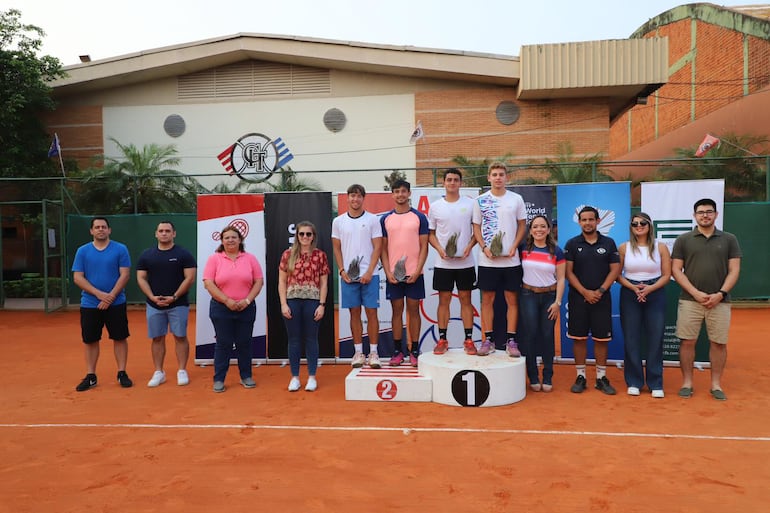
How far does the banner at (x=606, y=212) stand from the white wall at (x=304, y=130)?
460 inches

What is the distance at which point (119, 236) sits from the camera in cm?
1220

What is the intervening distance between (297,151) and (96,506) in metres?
16.0

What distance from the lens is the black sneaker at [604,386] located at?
5.36 meters

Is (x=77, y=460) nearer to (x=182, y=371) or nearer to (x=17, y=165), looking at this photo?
(x=182, y=371)

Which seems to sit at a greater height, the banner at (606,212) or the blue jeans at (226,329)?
the banner at (606,212)

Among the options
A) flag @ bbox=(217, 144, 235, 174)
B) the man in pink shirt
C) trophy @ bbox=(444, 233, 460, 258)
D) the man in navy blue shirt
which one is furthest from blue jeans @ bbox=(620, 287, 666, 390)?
flag @ bbox=(217, 144, 235, 174)

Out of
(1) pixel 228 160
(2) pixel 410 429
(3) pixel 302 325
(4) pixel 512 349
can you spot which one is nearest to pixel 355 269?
(3) pixel 302 325

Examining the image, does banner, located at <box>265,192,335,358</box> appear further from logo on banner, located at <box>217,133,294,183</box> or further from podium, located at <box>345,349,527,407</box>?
logo on banner, located at <box>217,133,294,183</box>

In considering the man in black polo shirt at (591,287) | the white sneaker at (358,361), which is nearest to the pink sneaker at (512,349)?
the man in black polo shirt at (591,287)

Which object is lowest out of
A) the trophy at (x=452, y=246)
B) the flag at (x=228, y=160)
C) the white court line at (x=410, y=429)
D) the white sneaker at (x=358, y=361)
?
the white court line at (x=410, y=429)

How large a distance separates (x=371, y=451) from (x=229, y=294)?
2.45 m

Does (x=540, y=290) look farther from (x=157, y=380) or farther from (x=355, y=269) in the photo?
(x=157, y=380)

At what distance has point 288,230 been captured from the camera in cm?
682

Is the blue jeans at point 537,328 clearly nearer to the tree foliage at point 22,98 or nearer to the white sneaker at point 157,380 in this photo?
the white sneaker at point 157,380
